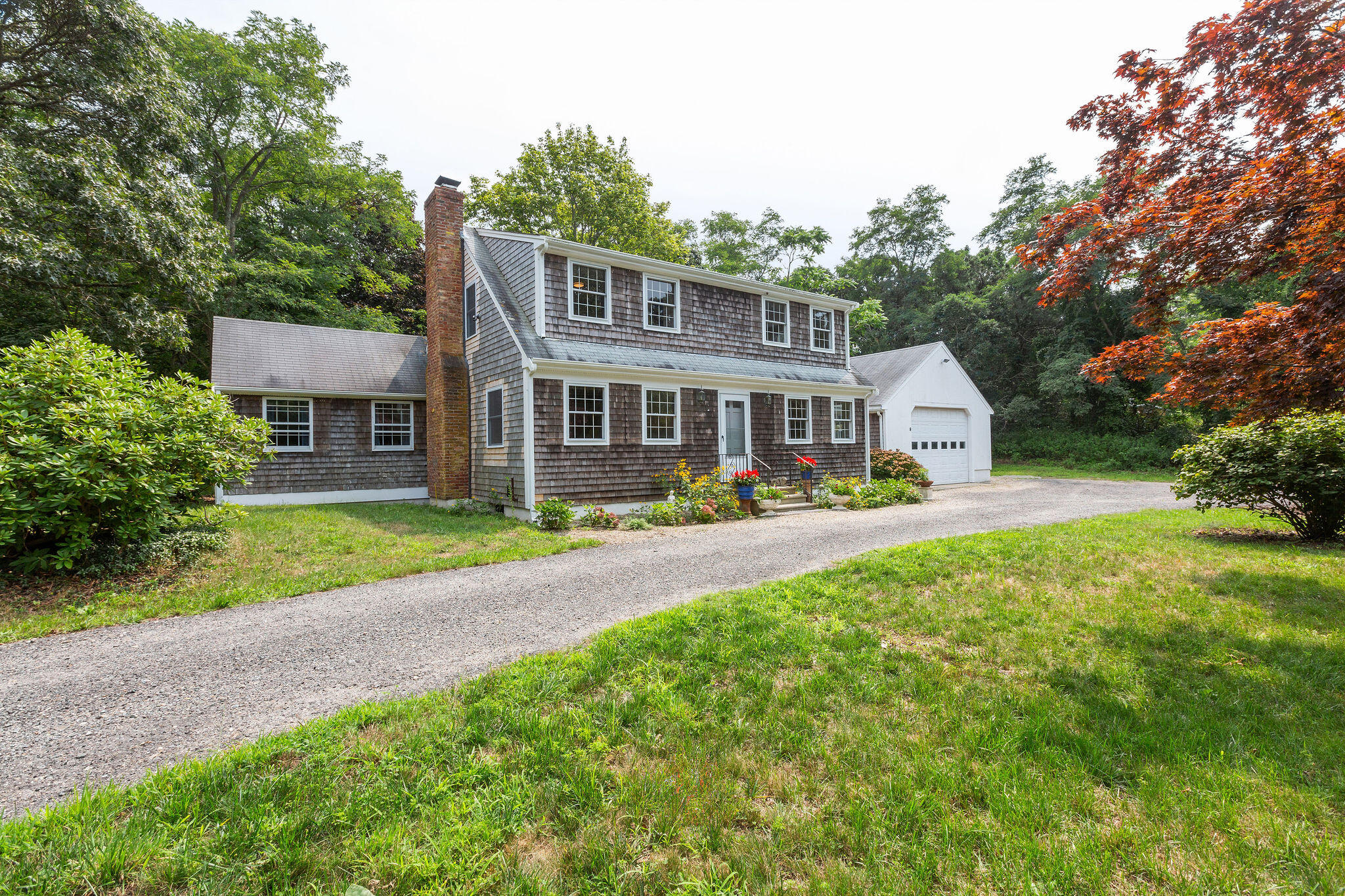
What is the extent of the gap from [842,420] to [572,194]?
58.8 feet

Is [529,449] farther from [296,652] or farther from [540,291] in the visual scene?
[296,652]

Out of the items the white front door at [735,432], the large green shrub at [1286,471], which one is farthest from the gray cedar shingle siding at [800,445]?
the large green shrub at [1286,471]

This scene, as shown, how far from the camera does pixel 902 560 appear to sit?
630cm

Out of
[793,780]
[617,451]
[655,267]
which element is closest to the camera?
[793,780]

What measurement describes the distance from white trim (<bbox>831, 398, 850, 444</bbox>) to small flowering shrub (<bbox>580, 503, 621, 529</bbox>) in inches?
307

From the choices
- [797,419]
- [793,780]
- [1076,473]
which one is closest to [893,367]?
[797,419]

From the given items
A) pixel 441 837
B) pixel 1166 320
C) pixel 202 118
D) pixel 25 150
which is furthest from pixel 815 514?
pixel 202 118

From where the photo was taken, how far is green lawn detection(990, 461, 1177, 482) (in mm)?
21047

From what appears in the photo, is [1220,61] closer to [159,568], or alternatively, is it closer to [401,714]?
[401,714]

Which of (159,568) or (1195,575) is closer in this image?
(1195,575)

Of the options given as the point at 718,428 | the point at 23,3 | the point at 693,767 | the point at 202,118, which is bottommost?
the point at 693,767

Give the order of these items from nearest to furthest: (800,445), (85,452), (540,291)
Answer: (85,452), (540,291), (800,445)

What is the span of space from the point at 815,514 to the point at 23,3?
66.9 feet

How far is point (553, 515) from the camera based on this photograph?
10133mm
